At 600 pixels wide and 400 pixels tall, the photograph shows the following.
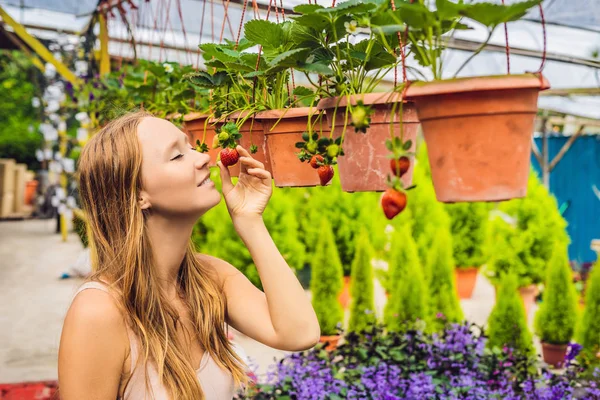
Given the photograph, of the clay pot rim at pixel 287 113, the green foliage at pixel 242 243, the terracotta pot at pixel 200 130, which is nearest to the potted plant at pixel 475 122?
the clay pot rim at pixel 287 113

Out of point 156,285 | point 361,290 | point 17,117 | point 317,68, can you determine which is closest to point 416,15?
point 317,68

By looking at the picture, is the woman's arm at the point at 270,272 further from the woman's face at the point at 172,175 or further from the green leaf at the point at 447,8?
the green leaf at the point at 447,8

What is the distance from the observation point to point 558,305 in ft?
15.1

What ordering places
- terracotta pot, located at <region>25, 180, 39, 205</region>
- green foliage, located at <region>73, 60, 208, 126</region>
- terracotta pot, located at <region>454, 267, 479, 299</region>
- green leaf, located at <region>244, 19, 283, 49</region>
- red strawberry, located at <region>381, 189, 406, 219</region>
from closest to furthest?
red strawberry, located at <region>381, 189, 406, 219</region>, green leaf, located at <region>244, 19, 283, 49</region>, green foliage, located at <region>73, 60, 208, 126</region>, terracotta pot, located at <region>454, 267, 479, 299</region>, terracotta pot, located at <region>25, 180, 39, 205</region>

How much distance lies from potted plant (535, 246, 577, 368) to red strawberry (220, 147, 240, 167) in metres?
3.47

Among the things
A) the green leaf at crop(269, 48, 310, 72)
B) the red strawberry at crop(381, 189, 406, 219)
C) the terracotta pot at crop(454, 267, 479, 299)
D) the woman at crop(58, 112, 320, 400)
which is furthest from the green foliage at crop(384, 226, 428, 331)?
the terracotta pot at crop(454, 267, 479, 299)

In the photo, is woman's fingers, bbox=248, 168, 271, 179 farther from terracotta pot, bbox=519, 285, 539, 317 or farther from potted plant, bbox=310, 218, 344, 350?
terracotta pot, bbox=519, 285, 539, 317

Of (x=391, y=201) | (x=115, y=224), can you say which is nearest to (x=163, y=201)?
(x=115, y=224)

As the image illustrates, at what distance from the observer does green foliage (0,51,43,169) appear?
17.5m

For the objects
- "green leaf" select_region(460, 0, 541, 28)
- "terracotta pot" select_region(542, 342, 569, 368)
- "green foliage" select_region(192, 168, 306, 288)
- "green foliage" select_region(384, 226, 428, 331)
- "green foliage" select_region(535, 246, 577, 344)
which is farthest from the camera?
"green foliage" select_region(192, 168, 306, 288)

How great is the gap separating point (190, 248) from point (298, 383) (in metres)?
1.24

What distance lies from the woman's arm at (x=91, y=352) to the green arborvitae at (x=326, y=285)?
315cm

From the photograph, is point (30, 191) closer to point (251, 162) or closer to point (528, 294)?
point (528, 294)

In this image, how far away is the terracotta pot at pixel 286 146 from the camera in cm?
146
